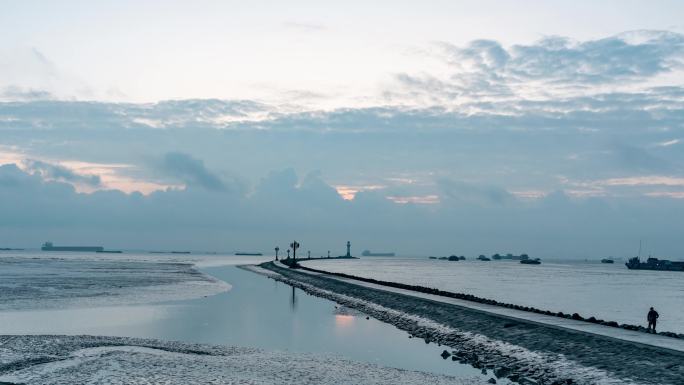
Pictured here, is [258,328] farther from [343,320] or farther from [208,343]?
[343,320]

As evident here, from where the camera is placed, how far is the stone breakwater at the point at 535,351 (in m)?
21.0

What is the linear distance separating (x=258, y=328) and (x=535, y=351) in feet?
50.5

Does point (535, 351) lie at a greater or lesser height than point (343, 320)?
greater

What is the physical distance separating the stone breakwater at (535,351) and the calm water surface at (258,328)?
1371 mm

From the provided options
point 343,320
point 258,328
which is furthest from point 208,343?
point 343,320

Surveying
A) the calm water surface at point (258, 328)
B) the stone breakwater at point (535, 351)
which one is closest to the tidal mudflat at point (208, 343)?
the calm water surface at point (258, 328)

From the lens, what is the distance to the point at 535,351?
86.4 feet

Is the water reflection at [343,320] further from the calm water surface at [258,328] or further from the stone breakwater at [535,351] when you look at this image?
the stone breakwater at [535,351]

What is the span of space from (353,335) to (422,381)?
1176 cm

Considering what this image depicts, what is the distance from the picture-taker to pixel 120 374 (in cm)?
2152

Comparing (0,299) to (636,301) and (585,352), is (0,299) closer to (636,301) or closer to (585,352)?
(585,352)

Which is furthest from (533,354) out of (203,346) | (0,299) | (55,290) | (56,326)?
(55,290)

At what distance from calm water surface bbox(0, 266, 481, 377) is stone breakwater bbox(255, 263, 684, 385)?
1.37 meters

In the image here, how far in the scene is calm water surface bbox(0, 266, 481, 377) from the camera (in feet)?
91.5
